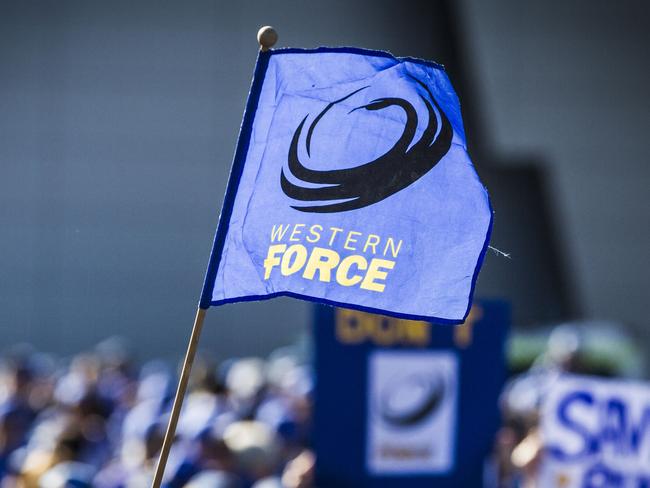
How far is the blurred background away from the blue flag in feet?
57.8

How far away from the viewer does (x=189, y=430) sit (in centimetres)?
612

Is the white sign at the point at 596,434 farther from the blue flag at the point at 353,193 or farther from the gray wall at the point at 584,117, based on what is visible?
the gray wall at the point at 584,117

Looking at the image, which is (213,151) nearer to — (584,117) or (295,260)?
(584,117)

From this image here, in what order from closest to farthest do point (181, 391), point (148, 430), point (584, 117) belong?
point (181, 391) < point (148, 430) < point (584, 117)

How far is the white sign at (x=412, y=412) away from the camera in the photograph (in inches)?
208

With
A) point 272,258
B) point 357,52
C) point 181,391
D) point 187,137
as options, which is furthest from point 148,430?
point 187,137

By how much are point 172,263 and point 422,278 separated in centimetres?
1901

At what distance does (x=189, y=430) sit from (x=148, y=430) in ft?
0.71

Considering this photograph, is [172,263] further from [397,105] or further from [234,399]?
[397,105]

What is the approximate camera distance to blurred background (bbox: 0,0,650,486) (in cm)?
2159

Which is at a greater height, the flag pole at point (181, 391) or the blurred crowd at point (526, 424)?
the flag pole at point (181, 391)

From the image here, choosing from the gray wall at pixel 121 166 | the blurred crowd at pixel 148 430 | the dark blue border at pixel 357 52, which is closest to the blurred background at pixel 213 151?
the gray wall at pixel 121 166

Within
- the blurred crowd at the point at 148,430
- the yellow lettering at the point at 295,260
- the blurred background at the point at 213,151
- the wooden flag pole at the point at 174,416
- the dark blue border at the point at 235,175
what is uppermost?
the blurred background at the point at 213,151

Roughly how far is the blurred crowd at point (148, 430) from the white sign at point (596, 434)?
1171 mm
